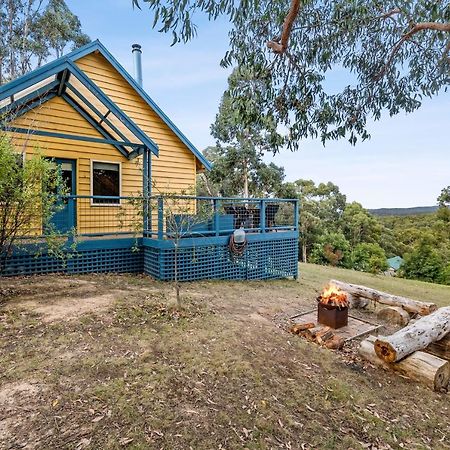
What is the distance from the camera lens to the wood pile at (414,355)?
4348mm

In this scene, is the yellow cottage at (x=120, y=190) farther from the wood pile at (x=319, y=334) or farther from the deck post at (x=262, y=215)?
the wood pile at (x=319, y=334)

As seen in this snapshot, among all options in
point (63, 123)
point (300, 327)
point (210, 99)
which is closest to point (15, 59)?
point (210, 99)

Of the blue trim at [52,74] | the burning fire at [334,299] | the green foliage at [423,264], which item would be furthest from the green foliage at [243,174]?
the burning fire at [334,299]

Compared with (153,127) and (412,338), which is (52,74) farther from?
(412,338)

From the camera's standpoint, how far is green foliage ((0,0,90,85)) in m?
21.0

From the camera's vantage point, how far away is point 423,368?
4387 mm

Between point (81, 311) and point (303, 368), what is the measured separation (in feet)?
11.5

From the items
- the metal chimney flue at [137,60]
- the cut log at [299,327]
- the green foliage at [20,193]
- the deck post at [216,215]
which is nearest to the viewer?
the green foliage at [20,193]

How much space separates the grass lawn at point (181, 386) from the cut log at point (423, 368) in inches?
5.8

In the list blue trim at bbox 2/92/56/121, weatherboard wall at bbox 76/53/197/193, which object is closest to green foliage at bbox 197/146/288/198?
weatherboard wall at bbox 76/53/197/193

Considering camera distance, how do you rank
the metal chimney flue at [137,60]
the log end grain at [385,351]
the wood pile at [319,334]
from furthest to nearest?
1. the metal chimney flue at [137,60]
2. the wood pile at [319,334]
3. the log end grain at [385,351]

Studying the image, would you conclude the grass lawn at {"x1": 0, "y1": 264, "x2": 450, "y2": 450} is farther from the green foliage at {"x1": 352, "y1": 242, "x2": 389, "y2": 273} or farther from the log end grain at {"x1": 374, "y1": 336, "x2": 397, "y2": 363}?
the green foliage at {"x1": 352, "y1": 242, "x2": 389, "y2": 273}

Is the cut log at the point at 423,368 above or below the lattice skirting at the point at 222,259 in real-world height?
below

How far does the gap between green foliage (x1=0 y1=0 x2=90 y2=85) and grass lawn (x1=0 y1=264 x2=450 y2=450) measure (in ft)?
73.2
